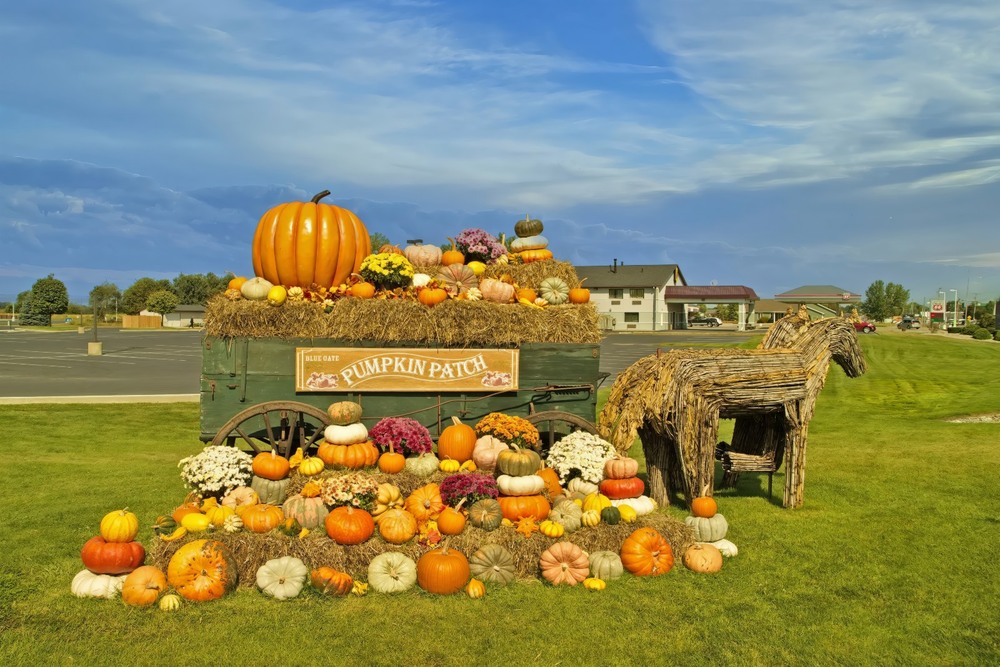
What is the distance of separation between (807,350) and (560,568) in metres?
4.57

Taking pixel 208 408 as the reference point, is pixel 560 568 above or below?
below

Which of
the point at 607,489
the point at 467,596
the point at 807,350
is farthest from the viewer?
the point at 807,350

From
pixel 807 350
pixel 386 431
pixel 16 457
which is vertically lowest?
pixel 16 457

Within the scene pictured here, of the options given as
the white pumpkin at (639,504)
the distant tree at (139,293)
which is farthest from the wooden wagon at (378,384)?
the distant tree at (139,293)

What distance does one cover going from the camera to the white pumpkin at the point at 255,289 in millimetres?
9320

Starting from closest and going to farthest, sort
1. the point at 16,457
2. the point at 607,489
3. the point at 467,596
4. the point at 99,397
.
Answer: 1. the point at 467,596
2. the point at 607,489
3. the point at 16,457
4. the point at 99,397

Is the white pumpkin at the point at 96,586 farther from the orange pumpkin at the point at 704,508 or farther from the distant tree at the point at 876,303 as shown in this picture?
the distant tree at the point at 876,303

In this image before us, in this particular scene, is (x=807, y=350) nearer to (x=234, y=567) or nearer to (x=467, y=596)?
(x=467, y=596)

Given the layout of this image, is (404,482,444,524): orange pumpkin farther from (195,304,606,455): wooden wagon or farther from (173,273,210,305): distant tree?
(173,273,210,305): distant tree

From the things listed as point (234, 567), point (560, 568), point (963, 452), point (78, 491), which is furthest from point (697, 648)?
point (963, 452)

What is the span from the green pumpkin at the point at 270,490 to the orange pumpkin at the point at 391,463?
1.06 m

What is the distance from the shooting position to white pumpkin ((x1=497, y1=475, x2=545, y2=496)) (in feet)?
25.3

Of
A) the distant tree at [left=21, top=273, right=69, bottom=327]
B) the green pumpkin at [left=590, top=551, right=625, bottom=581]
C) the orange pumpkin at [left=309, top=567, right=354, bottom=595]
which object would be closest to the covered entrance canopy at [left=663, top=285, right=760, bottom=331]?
the green pumpkin at [left=590, top=551, right=625, bottom=581]

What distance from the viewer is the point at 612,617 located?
593 cm
